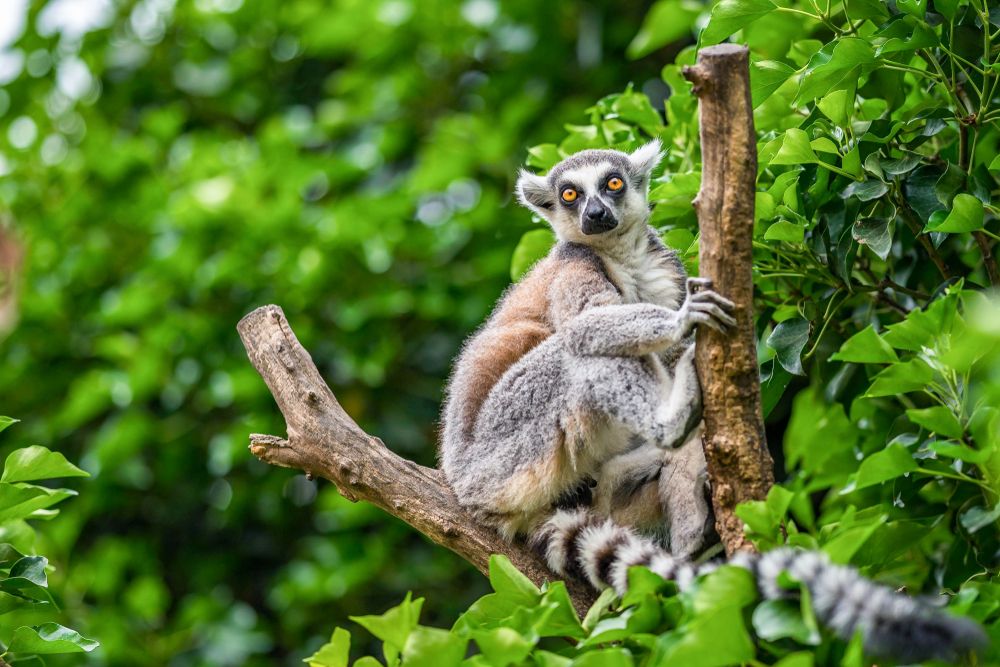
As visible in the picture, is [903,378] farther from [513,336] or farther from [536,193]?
[536,193]

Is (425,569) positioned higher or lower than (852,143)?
lower

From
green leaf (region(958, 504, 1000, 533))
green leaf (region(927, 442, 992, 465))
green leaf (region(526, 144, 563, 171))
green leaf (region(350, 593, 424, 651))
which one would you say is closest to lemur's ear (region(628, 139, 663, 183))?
green leaf (region(526, 144, 563, 171))

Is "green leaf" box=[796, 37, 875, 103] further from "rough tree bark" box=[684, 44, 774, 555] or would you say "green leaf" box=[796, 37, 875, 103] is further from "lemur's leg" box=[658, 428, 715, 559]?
"lemur's leg" box=[658, 428, 715, 559]

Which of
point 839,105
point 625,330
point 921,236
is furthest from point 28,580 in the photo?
point 921,236

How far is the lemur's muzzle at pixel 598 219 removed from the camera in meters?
3.35

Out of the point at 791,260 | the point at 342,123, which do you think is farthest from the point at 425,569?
the point at 791,260

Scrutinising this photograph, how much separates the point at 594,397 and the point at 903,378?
875 millimetres

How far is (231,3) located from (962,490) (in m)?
5.91

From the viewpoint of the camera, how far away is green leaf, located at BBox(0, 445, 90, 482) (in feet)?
8.25

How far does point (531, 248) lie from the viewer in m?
3.69

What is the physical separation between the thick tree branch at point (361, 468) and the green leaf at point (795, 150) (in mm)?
1184

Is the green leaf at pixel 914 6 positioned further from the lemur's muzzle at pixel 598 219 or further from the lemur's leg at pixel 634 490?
the lemur's leg at pixel 634 490

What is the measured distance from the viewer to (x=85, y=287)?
6.48 meters

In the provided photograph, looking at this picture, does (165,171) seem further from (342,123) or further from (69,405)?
(69,405)
